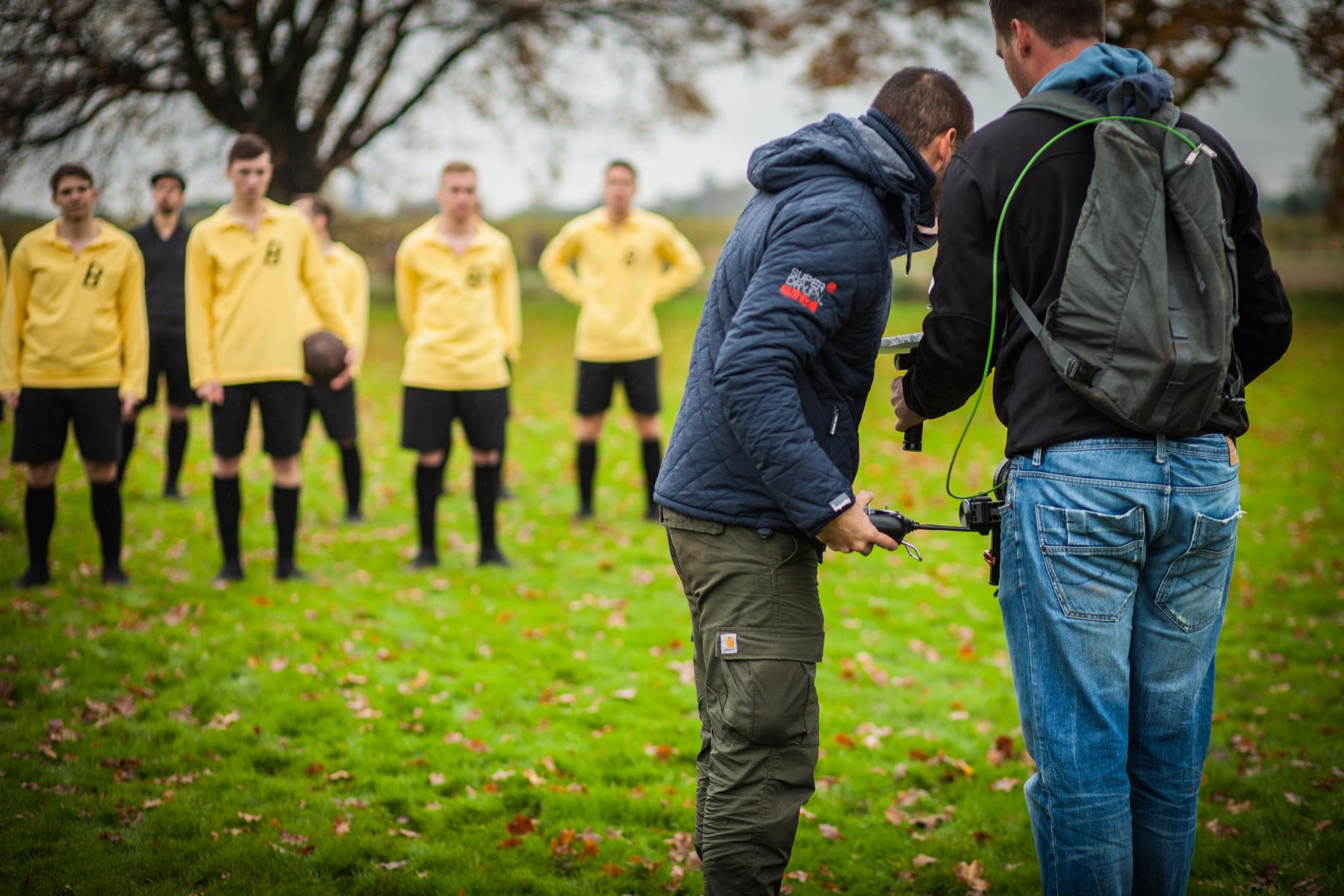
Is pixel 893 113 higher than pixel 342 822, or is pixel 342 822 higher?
pixel 893 113

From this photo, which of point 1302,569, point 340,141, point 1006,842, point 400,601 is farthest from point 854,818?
point 340,141

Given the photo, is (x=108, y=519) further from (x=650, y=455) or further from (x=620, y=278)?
(x=620, y=278)

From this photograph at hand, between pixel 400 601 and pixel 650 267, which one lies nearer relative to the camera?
pixel 400 601

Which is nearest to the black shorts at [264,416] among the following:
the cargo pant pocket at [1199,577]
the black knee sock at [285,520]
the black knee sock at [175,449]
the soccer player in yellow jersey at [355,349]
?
the black knee sock at [285,520]

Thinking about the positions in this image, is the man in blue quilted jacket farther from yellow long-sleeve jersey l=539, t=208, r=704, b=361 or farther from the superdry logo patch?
yellow long-sleeve jersey l=539, t=208, r=704, b=361

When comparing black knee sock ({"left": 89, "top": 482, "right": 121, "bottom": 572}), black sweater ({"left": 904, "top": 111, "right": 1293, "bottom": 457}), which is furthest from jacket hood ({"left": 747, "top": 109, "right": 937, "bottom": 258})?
black knee sock ({"left": 89, "top": 482, "right": 121, "bottom": 572})

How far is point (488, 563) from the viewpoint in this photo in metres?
7.61

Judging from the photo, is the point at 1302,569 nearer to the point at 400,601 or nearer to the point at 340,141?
the point at 400,601

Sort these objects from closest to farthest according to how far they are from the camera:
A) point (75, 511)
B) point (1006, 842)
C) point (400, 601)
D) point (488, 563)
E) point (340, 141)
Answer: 1. point (1006, 842)
2. point (400, 601)
3. point (488, 563)
4. point (75, 511)
5. point (340, 141)

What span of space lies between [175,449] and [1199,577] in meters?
8.72

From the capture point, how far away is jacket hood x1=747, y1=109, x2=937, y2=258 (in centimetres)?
261

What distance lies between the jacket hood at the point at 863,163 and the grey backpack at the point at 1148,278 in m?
0.43

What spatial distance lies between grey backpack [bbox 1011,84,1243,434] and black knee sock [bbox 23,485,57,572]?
6.48 metres

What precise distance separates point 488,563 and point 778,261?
5489 millimetres
